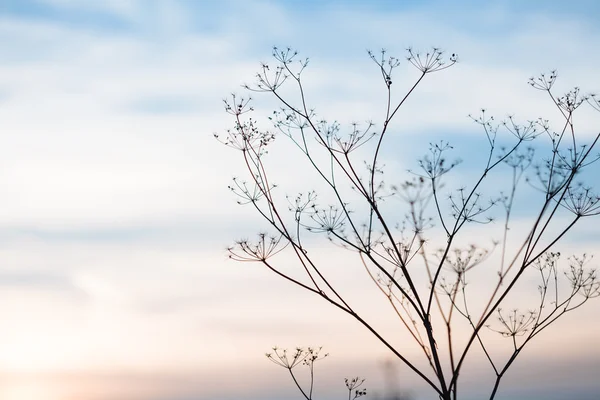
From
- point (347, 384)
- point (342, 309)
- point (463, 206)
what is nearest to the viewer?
point (342, 309)

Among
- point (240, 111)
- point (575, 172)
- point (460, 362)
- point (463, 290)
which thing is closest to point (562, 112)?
point (575, 172)

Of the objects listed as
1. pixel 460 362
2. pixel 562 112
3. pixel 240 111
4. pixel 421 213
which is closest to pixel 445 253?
pixel 421 213

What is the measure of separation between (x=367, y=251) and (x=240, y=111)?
303cm

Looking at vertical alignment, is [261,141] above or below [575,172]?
above

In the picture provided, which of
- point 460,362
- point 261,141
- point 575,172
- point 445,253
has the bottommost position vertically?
point 460,362

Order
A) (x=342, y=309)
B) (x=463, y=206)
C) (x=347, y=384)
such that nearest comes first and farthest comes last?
1. (x=342, y=309)
2. (x=463, y=206)
3. (x=347, y=384)

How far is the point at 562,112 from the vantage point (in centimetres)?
1355

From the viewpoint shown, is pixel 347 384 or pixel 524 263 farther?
pixel 347 384

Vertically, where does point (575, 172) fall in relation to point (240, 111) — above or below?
below

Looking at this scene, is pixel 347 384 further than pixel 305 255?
Yes

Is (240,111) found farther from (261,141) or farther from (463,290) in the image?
(463,290)

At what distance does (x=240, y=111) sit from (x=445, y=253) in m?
3.96

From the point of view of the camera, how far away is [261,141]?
13352mm

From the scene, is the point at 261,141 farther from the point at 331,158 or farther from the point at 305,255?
the point at 305,255
